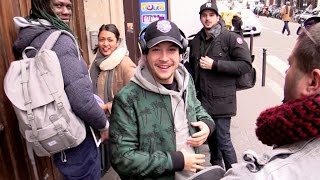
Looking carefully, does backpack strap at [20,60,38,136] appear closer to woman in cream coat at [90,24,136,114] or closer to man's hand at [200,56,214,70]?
woman in cream coat at [90,24,136,114]

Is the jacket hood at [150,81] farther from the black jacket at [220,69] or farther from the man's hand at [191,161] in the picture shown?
the black jacket at [220,69]

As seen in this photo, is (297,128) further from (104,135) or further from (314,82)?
(104,135)

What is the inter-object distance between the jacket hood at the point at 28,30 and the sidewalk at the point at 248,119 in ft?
7.25

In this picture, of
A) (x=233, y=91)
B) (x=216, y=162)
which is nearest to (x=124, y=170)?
(x=233, y=91)

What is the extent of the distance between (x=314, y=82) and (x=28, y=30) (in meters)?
1.77

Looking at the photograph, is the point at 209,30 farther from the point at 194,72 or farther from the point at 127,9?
the point at 127,9

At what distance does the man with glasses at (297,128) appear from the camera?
0.90 meters

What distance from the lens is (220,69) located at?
328 centimetres

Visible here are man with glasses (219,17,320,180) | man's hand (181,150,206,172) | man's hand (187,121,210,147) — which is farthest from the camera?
man's hand (187,121,210,147)

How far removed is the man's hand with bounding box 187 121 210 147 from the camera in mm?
1864

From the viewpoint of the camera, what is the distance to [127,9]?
5.94 meters

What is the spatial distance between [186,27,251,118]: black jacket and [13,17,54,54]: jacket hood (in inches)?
69.4

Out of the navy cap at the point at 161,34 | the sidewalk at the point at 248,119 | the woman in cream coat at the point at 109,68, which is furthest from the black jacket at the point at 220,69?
the navy cap at the point at 161,34

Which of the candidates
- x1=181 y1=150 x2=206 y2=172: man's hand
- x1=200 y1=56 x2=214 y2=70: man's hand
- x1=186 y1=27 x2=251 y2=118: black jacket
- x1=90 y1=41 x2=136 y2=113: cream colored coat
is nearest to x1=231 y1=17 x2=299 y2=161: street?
x1=186 y1=27 x2=251 y2=118: black jacket
